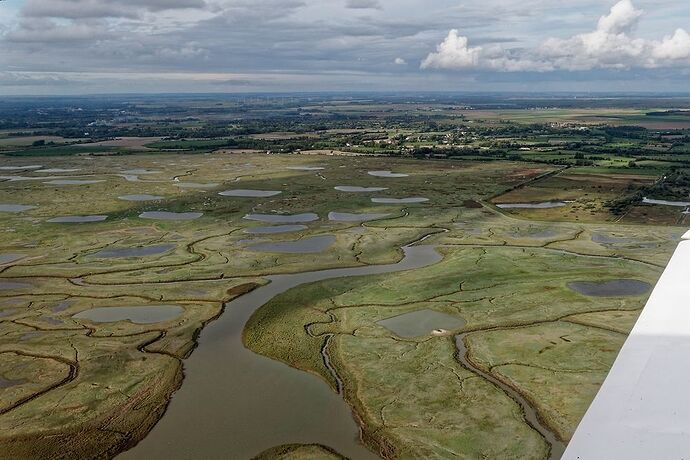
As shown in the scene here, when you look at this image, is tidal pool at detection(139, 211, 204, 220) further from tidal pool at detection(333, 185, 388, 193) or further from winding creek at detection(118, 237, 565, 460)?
winding creek at detection(118, 237, 565, 460)

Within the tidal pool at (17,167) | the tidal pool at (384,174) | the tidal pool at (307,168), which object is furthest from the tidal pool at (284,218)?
the tidal pool at (17,167)

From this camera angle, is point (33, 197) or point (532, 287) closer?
point (532, 287)

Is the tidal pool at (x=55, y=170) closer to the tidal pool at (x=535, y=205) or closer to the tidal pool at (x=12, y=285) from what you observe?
the tidal pool at (x=12, y=285)

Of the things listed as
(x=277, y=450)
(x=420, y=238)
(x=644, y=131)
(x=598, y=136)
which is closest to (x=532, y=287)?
(x=420, y=238)

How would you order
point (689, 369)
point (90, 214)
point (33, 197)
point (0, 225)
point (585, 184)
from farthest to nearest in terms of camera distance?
point (585, 184)
point (33, 197)
point (90, 214)
point (0, 225)
point (689, 369)

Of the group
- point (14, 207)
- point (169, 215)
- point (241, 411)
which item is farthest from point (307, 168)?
point (241, 411)

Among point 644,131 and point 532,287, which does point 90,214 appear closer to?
point 532,287
